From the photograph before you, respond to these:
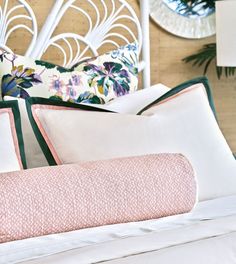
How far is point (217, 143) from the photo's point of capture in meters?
2.02

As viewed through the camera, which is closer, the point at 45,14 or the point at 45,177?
the point at 45,177

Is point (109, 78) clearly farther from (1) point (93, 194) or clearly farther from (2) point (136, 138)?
(1) point (93, 194)

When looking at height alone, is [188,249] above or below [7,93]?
below

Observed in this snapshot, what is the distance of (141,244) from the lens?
137cm

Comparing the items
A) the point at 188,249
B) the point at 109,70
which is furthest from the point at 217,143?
the point at 188,249

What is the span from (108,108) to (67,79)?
22 cm

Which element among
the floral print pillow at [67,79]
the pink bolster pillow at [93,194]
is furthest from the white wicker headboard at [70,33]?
the pink bolster pillow at [93,194]

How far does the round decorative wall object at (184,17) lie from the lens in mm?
3281

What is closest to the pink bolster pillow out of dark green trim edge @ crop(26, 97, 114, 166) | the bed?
the bed

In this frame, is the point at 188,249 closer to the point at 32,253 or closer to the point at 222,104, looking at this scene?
the point at 32,253

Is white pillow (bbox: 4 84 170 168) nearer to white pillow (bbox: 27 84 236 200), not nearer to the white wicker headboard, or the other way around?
white pillow (bbox: 27 84 236 200)

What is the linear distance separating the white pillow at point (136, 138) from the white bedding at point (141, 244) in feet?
1.01

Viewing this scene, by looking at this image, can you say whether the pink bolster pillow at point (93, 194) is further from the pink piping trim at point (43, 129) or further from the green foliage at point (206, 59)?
the green foliage at point (206, 59)

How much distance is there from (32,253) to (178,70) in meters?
2.20
